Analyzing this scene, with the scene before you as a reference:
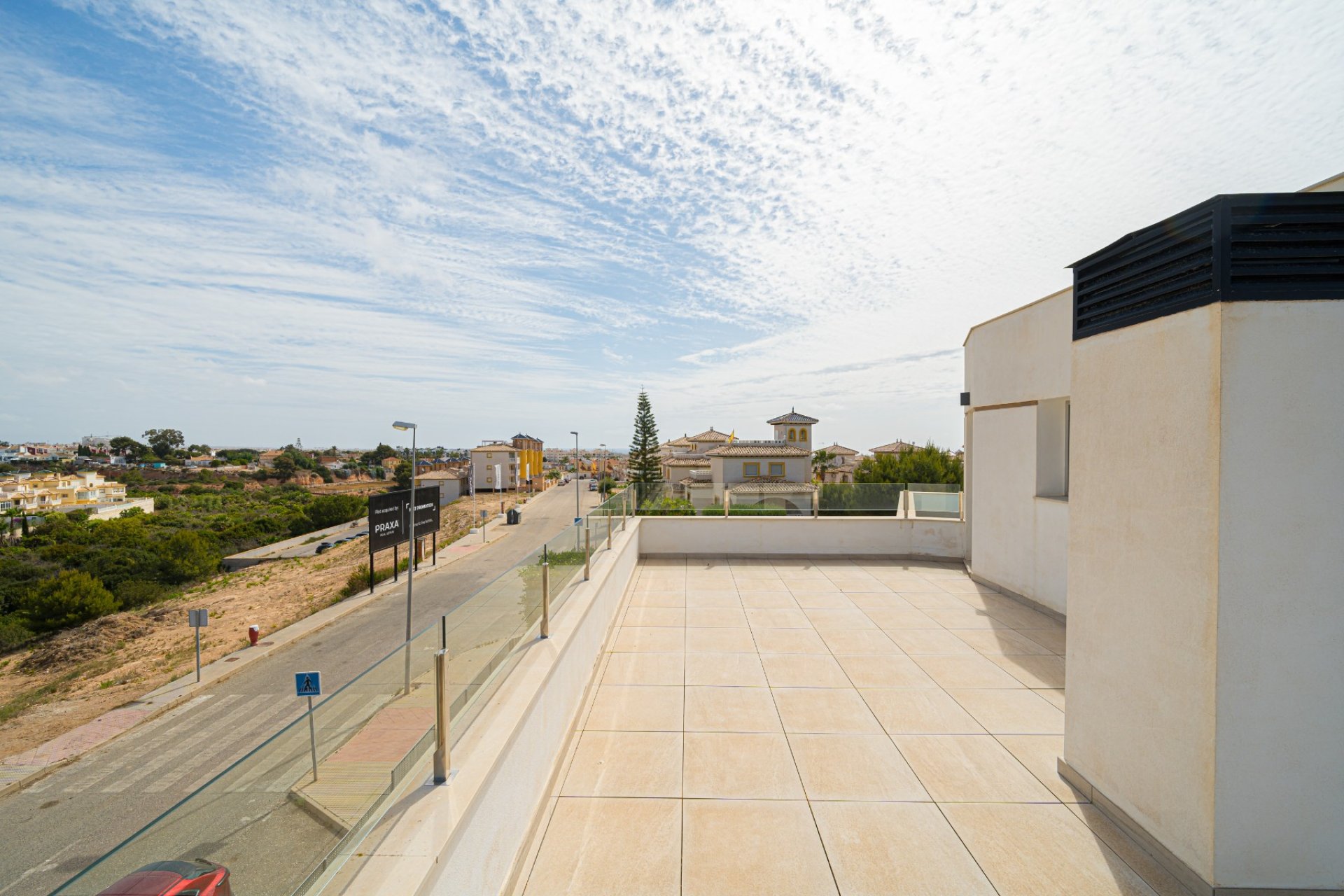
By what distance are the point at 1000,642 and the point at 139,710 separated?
19.3m

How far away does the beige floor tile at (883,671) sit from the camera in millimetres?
5555

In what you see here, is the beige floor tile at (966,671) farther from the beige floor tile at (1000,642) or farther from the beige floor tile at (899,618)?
the beige floor tile at (899,618)

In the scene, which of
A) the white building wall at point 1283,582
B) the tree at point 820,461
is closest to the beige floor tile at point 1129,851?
the white building wall at point 1283,582

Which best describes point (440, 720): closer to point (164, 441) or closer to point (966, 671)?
point (966, 671)

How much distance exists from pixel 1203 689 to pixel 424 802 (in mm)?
3570

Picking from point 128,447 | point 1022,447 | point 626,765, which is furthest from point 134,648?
point 128,447

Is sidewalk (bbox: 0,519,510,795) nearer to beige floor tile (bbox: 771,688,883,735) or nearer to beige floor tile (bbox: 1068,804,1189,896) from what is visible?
beige floor tile (bbox: 771,688,883,735)

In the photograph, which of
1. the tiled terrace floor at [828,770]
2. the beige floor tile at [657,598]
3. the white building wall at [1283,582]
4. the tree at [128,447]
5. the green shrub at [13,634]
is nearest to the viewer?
the white building wall at [1283,582]

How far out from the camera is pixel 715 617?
7.65 m

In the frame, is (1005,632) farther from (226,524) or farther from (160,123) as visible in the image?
(226,524)

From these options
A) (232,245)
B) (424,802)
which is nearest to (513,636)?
(424,802)

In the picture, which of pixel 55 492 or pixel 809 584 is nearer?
pixel 809 584

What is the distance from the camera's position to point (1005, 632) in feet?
23.3

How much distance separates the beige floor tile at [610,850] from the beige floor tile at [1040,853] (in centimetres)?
174
